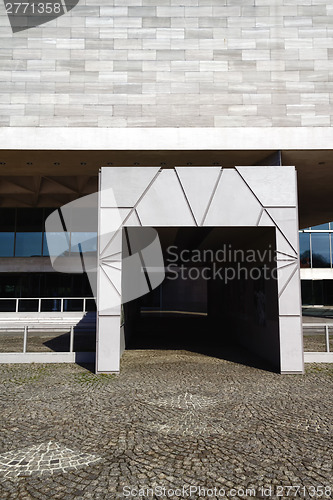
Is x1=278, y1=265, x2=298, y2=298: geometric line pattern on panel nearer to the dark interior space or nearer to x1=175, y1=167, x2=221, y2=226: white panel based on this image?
the dark interior space

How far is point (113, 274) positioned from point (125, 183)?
2.58 m

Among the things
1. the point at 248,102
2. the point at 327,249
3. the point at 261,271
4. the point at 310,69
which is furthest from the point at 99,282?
the point at 327,249

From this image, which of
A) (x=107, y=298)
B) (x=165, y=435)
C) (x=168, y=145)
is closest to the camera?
(x=165, y=435)

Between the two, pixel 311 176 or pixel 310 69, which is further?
pixel 311 176

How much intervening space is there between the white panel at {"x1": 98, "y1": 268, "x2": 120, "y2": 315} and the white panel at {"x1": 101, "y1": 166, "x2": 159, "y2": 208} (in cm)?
A: 215

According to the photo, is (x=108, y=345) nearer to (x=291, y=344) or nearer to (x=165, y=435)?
(x=165, y=435)

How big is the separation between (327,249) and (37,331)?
32.8 m

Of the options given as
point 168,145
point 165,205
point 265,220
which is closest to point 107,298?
point 165,205

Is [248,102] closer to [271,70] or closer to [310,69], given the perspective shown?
[271,70]

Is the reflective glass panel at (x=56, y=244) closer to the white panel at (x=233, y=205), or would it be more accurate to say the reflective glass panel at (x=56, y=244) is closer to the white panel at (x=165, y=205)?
the white panel at (x=165, y=205)

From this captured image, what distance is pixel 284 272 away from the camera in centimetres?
1020

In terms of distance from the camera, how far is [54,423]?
6.00 meters

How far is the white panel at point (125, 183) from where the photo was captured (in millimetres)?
10227

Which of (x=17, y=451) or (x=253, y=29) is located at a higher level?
(x=253, y=29)
